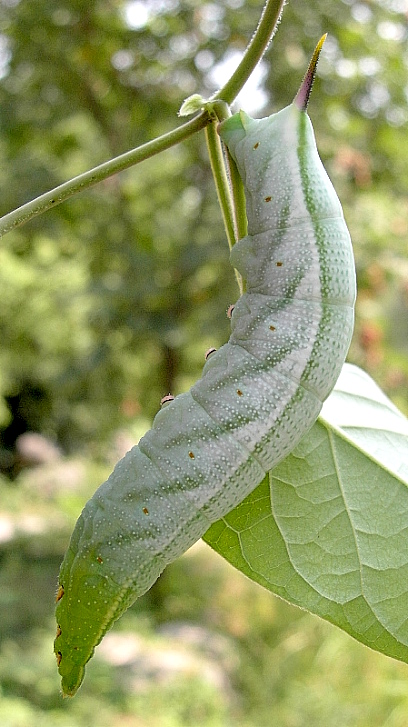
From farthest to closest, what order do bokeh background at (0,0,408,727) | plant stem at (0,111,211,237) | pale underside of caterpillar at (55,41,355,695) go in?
bokeh background at (0,0,408,727) < pale underside of caterpillar at (55,41,355,695) < plant stem at (0,111,211,237)

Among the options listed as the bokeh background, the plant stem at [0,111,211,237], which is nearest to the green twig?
the plant stem at [0,111,211,237]

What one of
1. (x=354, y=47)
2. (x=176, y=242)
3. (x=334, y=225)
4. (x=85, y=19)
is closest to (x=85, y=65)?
(x=85, y=19)

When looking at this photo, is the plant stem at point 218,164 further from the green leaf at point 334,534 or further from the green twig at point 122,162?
the green leaf at point 334,534

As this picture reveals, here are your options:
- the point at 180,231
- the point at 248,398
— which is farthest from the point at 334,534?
the point at 180,231

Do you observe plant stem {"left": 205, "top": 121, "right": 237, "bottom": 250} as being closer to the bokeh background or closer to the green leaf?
the green leaf

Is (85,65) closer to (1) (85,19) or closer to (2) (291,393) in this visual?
(1) (85,19)

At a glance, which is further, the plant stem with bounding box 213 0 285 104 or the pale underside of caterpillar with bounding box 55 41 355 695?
the pale underside of caterpillar with bounding box 55 41 355 695

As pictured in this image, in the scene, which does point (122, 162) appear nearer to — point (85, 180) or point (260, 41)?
point (85, 180)
